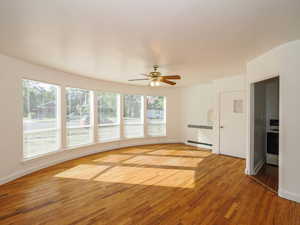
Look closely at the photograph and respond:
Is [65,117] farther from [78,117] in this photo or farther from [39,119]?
[39,119]

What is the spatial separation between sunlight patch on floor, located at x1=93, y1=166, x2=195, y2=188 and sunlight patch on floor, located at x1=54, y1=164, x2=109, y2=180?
23 centimetres

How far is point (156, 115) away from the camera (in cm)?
689

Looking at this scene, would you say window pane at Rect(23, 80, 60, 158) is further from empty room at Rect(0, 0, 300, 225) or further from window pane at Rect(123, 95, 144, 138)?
window pane at Rect(123, 95, 144, 138)

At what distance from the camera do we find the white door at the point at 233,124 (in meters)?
4.57

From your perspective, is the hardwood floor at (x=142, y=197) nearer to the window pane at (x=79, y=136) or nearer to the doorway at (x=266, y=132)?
the doorway at (x=266, y=132)

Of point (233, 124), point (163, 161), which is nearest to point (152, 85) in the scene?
point (163, 161)

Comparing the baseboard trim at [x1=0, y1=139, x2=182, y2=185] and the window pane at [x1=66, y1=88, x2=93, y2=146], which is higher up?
the window pane at [x1=66, y1=88, x2=93, y2=146]

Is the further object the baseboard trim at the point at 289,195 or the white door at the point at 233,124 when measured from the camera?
the white door at the point at 233,124

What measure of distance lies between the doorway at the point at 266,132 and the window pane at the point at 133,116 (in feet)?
13.5

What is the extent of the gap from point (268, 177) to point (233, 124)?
173cm

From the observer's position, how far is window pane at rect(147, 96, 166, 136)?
677 centimetres

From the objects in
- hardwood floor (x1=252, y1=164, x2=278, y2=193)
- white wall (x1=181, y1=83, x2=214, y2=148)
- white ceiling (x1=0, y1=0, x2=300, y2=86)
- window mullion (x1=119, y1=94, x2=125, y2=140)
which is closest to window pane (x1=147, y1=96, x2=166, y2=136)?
white wall (x1=181, y1=83, x2=214, y2=148)

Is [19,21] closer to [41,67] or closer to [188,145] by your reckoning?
[41,67]

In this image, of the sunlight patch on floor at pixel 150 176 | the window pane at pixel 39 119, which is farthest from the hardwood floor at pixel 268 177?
the window pane at pixel 39 119
